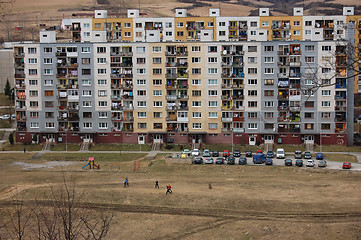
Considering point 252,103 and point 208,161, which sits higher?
point 252,103

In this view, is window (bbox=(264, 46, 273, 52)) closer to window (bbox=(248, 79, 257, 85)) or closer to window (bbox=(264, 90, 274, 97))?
window (bbox=(248, 79, 257, 85))

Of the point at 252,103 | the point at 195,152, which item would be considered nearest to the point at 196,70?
the point at 252,103

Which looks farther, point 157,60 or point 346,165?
point 157,60

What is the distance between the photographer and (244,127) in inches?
4149

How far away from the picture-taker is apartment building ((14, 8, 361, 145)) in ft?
340

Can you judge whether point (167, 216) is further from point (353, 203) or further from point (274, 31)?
point (274, 31)

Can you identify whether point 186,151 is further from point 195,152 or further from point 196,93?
point 196,93

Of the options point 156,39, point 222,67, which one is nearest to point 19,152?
point 156,39

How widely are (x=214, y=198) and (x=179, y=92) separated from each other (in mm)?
47226

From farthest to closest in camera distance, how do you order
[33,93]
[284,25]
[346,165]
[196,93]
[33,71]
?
[284,25]
[33,93]
[33,71]
[196,93]
[346,165]

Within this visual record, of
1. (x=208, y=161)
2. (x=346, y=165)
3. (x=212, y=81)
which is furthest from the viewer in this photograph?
(x=212, y=81)

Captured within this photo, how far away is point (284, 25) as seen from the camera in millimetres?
138875

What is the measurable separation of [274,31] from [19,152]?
267 ft

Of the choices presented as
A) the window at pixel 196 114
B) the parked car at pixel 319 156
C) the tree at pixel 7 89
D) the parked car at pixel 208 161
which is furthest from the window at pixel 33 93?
the parked car at pixel 319 156
